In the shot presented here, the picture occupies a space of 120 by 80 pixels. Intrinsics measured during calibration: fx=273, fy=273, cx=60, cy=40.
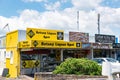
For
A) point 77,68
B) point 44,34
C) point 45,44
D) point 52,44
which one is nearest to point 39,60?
point 44,34

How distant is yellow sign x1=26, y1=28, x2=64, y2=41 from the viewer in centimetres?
2822

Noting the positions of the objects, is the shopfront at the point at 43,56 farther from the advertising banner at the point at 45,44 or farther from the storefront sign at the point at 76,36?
the storefront sign at the point at 76,36

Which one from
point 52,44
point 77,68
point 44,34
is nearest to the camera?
point 77,68

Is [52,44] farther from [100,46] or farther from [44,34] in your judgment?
[100,46]

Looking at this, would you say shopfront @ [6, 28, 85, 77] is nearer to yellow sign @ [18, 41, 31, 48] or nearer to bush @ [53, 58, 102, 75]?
yellow sign @ [18, 41, 31, 48]

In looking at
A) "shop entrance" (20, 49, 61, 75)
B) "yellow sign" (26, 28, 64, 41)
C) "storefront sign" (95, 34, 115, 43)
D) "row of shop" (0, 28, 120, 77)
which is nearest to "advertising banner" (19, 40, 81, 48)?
"row of shop" (0, 28, 120, 77)

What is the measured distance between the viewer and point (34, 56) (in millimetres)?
30250

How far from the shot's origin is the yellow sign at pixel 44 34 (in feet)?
92.6

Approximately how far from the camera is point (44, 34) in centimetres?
2936

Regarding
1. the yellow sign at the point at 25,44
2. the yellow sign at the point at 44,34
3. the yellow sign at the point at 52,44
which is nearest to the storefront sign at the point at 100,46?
the yellow sign at the point at 52,44

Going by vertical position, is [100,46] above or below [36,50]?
above

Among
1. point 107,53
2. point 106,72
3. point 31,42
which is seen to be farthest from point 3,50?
point 106,72

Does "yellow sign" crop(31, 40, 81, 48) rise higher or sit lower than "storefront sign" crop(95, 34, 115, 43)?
lower

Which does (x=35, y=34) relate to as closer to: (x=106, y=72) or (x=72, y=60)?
(x=72, y=60)
